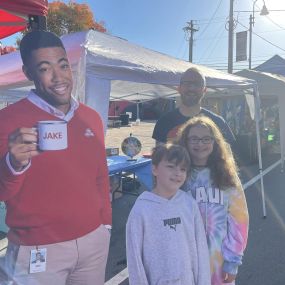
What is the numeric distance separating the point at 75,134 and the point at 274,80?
9565 millimetres

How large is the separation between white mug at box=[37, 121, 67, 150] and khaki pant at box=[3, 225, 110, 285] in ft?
1.73

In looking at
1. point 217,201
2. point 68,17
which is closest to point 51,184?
point 217,201

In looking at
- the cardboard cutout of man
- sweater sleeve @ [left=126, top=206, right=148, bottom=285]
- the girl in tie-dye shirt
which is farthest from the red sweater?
the girl in tie-dye shirt

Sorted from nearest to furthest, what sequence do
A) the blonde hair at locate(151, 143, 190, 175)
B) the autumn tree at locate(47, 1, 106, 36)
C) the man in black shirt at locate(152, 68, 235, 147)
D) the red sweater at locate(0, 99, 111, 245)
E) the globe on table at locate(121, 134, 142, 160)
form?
the red sweater at locate(0, 99, 111, 245) → the blonde hair at locate(151, 143, 190, 175) → the man in black shirt at locate(152, 68, 235, 147) → the globe on table at locate(121, 134, 142, 160) → the autumn tree at locate(47, 1, 106, 36)

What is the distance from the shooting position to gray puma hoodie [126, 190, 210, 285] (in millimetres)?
2062

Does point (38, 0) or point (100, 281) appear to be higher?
point (38, 0)

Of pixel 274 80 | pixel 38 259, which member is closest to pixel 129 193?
pixel 38 259

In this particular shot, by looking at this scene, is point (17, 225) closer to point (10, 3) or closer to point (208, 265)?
point (208, 265)

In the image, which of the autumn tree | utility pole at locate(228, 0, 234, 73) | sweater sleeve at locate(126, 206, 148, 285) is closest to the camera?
sweater sleeve at locate(126, 206, 148, 285)

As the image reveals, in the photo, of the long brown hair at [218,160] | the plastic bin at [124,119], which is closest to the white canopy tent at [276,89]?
the long brown hair at [218,160]

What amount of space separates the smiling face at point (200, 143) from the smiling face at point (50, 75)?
2.83 ft

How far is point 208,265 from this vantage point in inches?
85.5

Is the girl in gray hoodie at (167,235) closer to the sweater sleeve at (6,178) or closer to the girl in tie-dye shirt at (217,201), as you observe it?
the girl in tie-dye shirt at (217,201)

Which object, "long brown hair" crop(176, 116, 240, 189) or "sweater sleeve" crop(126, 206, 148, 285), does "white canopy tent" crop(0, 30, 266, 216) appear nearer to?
"long brown hair" crop(176, 116, 240, 189)
